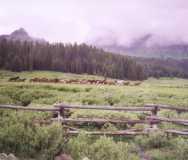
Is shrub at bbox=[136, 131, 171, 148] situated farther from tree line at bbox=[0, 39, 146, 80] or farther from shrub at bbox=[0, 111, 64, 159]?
tree line at bbox=[0, 39, 146, 80]

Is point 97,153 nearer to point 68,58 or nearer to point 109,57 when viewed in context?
point 68,58

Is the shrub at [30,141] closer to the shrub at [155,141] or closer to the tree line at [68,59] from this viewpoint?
the shrub at [155,141]

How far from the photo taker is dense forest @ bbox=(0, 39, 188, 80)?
62938mm

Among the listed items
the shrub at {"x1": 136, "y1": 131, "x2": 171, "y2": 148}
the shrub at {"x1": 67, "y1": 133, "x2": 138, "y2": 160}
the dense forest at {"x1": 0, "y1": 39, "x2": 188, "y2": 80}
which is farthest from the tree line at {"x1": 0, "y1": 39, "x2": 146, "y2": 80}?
the shrub at {"x1": 67, "y1": 133, "x2": 138, "y2": 160}

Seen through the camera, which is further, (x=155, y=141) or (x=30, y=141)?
(x=155, y=141)

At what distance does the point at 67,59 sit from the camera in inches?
3118

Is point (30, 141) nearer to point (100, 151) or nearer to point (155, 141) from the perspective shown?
point (100, 151)

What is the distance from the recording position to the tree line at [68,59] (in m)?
63.5

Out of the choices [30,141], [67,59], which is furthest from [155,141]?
[67,59]

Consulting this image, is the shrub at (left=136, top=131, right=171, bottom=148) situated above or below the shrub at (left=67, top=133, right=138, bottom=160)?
below

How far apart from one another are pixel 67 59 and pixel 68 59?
1.60 feet

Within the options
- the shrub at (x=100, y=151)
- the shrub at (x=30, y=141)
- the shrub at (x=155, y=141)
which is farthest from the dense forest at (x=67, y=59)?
the shrub at (x=100, y=151)

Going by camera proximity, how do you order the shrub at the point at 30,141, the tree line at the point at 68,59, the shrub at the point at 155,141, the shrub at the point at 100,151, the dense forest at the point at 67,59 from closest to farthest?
the shrub at the point at 100,151, the shrub at the point at 30,141, the shrub at the point at 155,141, the dense forest at the point at 67,59, the tree line at the point at 68,59

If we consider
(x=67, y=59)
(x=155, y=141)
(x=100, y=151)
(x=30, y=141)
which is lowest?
(x=155, y=141)
